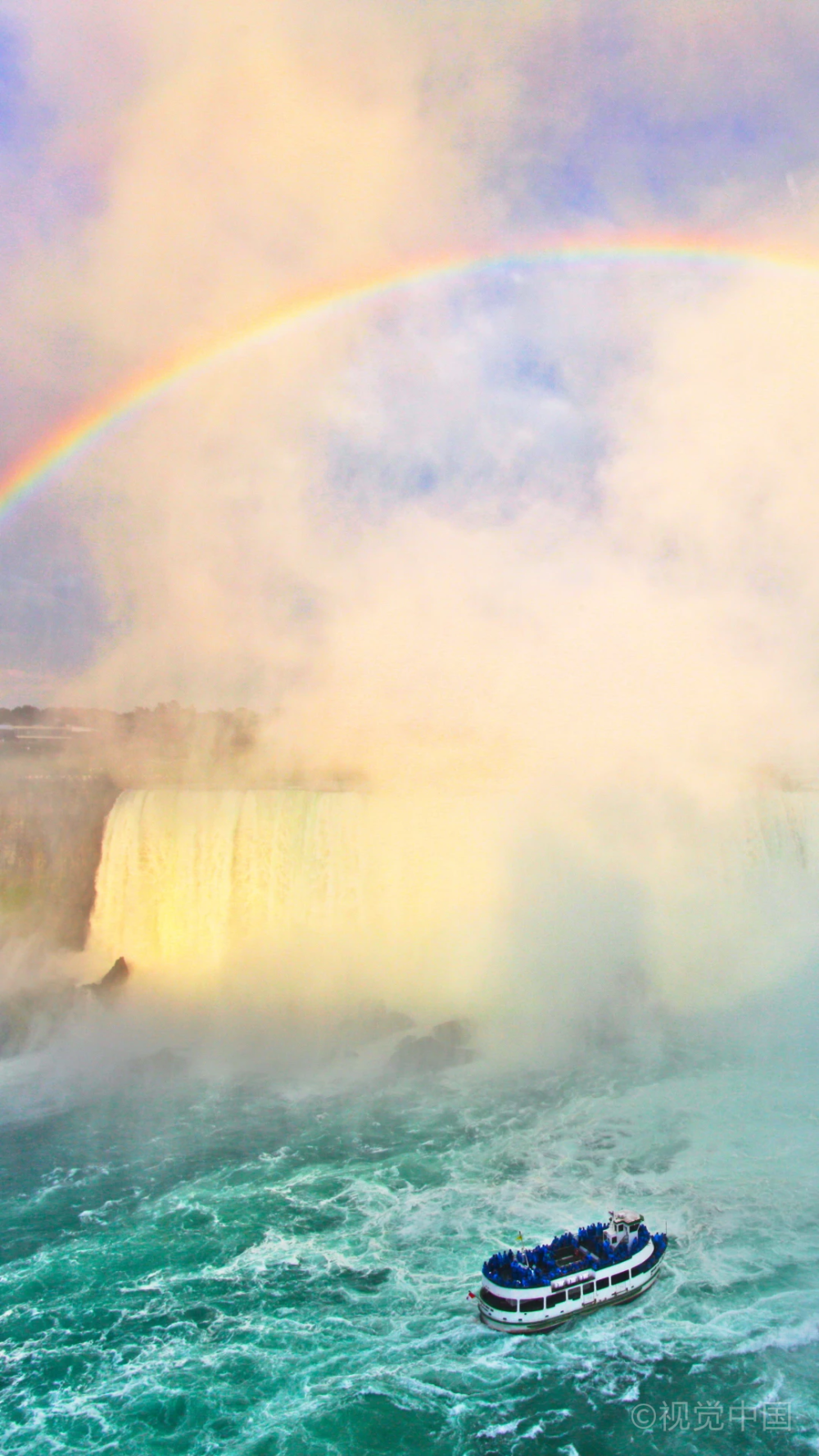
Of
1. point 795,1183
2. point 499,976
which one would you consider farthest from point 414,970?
point 795,1183

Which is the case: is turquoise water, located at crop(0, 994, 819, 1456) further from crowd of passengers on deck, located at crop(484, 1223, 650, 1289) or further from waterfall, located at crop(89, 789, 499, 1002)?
waterfall, located at crop(89, 789, 499, 1002)

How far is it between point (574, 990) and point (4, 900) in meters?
26.3

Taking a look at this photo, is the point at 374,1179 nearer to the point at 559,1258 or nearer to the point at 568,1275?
the point at 559,1258

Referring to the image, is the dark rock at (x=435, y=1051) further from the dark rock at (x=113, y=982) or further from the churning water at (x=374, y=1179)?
the dark rock at (x=113, y=982)

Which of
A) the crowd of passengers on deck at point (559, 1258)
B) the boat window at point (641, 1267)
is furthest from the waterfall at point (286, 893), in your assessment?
the boat window at point (641, 1267)

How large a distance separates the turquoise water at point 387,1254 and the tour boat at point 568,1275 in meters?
0.37

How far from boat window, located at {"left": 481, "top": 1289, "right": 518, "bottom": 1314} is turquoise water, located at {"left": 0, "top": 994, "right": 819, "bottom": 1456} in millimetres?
642

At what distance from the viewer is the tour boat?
16.0 m

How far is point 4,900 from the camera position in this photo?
Answer: 39156 millimetres

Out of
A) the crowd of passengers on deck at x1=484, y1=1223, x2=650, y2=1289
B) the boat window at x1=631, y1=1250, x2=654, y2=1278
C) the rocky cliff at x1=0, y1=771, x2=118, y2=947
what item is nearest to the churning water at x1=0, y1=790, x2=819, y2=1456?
the boat window at x1=631, y1=1250, x2=654, y2=1278

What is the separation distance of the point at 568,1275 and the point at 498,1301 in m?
1.44

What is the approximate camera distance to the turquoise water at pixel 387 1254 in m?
14.0

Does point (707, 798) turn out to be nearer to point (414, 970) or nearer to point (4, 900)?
point (414, 970)

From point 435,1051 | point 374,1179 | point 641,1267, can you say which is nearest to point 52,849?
point 435,1051
